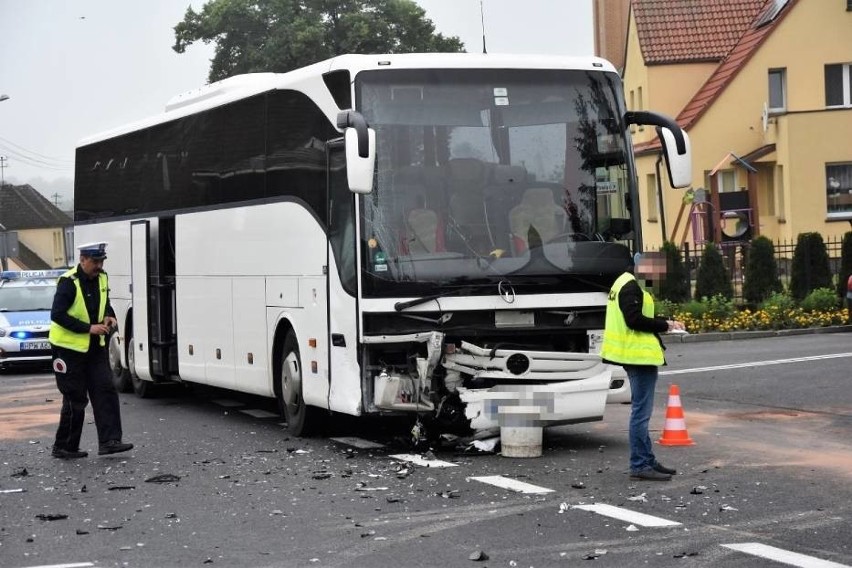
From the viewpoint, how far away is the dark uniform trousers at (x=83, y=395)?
550 inches

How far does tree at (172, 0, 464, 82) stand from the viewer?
71250 mm

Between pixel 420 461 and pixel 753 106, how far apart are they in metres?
36.6

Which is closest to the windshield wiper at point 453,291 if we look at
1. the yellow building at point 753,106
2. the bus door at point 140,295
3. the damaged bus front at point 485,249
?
the damaged bus front at point 485,249

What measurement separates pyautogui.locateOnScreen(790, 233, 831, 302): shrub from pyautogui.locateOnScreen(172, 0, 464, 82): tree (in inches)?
1627

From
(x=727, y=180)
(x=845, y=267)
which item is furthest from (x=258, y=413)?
(x=727, y=180)

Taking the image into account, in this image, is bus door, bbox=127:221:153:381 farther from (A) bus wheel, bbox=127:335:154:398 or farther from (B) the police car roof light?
(B) the police car roof light

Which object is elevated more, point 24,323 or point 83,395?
point 24,323

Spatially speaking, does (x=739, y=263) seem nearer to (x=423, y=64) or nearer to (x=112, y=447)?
(x=423, y=64)

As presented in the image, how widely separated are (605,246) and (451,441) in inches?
84.0

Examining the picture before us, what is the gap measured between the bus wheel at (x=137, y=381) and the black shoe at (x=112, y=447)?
252 inches

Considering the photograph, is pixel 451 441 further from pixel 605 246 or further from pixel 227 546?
pixel 227 546

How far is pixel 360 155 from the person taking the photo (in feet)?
40.3

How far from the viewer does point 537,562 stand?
841 centimetres

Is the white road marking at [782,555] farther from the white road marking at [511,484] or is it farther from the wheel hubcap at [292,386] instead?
the wheel hubcap at [292,386]
